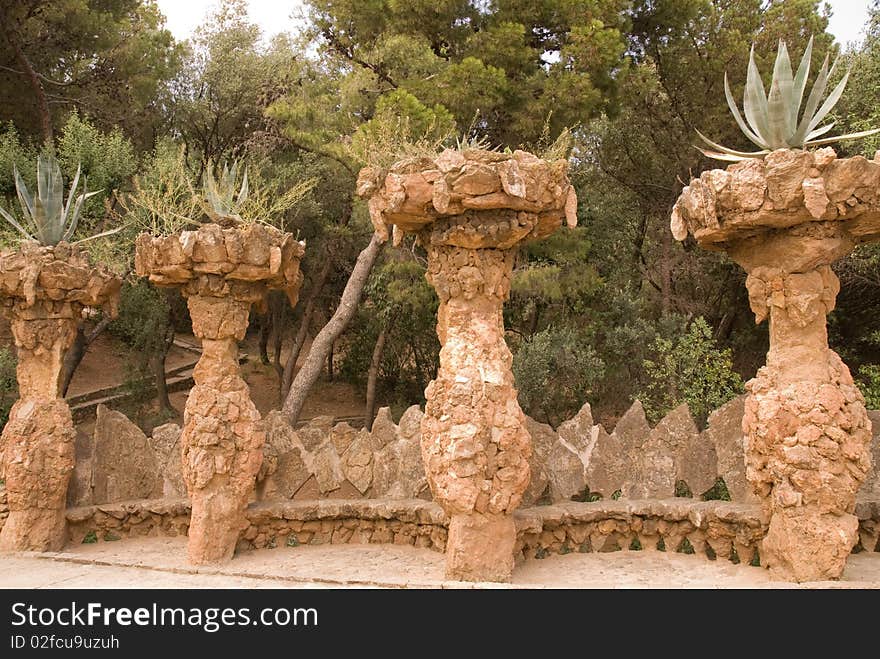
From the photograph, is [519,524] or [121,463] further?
[121,463]

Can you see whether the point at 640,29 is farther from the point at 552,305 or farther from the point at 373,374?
the point at 373,374

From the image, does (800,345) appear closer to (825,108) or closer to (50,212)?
(825,108)

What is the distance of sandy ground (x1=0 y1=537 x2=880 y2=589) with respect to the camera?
5.67 m

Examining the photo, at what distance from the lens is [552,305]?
532 inches

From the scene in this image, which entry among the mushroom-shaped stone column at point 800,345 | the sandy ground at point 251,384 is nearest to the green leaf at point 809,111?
the mushroom-shaped stone column at point 800,345

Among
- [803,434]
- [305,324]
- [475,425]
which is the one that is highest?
[305,324]

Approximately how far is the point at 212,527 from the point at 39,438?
2034 mm

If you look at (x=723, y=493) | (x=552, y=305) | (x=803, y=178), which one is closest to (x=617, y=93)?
(x=552, y=305)

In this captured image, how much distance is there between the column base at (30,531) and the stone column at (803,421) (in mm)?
6171

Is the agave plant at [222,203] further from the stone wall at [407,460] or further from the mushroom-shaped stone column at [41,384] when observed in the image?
the stone wall at [407,460]

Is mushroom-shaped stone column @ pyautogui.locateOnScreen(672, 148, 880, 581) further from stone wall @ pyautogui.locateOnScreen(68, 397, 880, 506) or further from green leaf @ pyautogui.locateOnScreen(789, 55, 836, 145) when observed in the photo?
stone wall @ pyautogui.locateOnScreen(68, 397, 880, 506)

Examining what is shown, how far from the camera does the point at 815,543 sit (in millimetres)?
5551

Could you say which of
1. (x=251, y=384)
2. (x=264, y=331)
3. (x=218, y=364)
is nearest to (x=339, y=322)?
(x=218, y=364)

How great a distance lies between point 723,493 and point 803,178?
5236 mm
